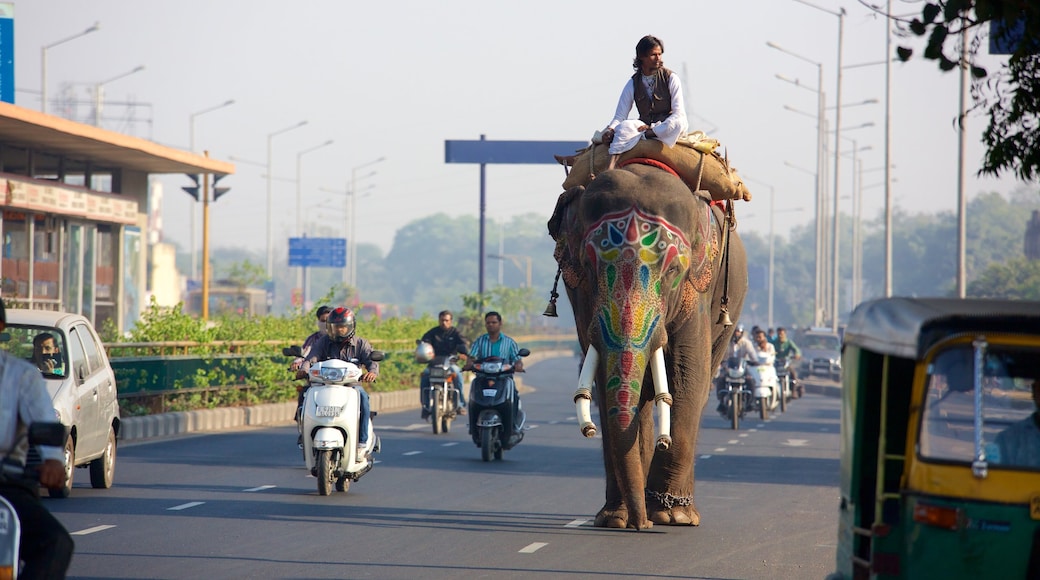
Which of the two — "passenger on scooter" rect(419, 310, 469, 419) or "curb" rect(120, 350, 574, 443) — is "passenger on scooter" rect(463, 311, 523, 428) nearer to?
"curb" rect(120, 350, 574, 443)

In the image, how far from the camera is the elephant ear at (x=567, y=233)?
11.7 metres

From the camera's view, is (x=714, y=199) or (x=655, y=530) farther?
(x=714, y=199)

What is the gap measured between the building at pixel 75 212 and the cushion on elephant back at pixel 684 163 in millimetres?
14077

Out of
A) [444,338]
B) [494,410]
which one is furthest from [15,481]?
[444,338]

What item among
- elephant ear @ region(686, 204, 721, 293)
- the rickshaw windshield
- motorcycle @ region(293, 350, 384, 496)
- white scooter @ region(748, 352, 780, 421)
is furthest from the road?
white scooter @ region(748, 352, 780, 421)

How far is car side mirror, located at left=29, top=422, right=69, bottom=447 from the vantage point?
6172 millimetres

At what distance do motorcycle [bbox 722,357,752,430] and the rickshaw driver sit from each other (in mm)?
19530

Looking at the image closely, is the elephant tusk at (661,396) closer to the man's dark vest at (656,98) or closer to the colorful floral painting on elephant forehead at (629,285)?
the colorful floral painting on elephant forehead at (629,285)

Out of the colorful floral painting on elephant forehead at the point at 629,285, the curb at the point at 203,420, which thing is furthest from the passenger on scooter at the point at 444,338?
the colorful floral painting on elephant forehead at the point at 629,285

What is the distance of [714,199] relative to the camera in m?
12.7

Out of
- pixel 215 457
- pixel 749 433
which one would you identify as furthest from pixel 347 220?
pixel 215 457

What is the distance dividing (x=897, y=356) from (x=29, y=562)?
12.0ft

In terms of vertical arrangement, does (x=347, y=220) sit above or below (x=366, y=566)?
above

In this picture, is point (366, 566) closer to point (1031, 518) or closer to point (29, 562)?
point (29, 562)
